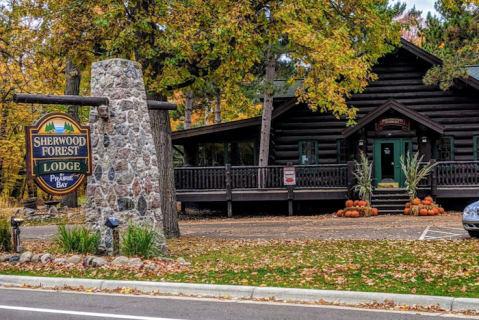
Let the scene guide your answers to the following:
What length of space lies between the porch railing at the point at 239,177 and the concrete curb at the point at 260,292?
47.0 ft

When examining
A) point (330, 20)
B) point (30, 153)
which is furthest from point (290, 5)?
point (30, 153)

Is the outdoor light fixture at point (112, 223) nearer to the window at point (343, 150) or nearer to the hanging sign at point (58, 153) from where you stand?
the hanging sign at point (58, 153)

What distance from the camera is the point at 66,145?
39.7 feet

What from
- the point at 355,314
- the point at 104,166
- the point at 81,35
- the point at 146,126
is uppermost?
the point at 81,35

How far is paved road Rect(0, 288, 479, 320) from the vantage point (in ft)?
25.2

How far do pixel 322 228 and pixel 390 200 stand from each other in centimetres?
599

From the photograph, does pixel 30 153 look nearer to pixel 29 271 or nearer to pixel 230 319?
pixel 29 271

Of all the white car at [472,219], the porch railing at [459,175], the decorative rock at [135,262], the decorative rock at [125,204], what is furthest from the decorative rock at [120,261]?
the porch railing at [459,175]

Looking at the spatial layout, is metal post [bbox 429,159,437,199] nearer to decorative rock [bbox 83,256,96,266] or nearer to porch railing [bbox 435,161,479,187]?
porch railing [bbox 435,161,479,187]

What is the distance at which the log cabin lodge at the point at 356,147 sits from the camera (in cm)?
2414

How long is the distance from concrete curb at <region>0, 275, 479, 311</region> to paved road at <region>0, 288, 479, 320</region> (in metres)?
0.41

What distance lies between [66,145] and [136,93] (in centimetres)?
195

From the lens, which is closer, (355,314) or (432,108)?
(355,314)

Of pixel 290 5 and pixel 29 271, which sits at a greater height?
pixel 290 5
